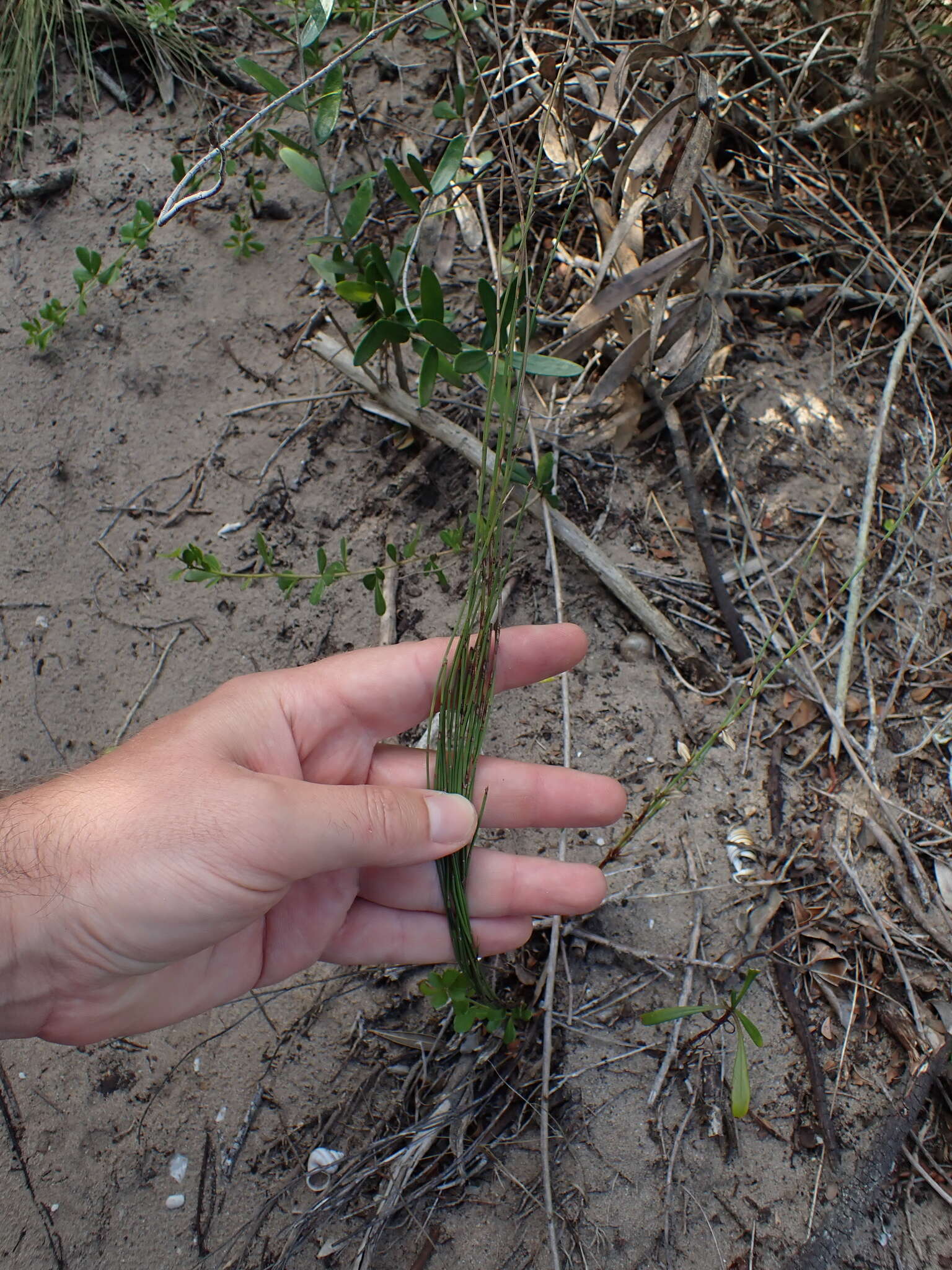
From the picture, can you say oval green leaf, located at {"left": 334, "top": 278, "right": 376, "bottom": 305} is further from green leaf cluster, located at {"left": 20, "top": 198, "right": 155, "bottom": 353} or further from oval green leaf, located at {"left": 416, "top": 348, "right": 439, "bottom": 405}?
green leaf cluster, located at {"left": 20, "top": 198, "right": 155, "bottom": 353}

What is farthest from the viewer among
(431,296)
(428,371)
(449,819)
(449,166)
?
(449,166)

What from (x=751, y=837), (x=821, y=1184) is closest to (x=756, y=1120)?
(x=821, y=1184)

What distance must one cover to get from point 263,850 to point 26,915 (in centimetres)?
39

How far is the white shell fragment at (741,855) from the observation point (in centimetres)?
163

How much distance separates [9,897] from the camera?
4.01 feet

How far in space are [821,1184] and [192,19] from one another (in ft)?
11.1

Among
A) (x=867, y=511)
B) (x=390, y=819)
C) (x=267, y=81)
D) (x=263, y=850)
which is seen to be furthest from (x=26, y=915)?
(x=867, y=511)

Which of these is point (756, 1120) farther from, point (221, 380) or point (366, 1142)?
point (221, 380)

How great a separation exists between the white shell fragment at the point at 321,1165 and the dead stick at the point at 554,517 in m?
1.19

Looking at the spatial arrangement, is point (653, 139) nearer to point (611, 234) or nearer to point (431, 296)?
point (611, 234)

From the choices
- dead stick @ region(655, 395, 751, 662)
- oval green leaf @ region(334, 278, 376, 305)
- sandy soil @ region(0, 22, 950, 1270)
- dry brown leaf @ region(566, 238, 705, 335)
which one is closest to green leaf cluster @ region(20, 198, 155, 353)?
sandy soil @ region(0, 22, 950, 1270)

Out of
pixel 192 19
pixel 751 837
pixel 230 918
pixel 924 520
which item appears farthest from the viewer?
pixel 192 19

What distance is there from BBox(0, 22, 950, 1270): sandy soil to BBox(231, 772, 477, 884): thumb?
431 millimetres

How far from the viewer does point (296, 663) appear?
1.87m
